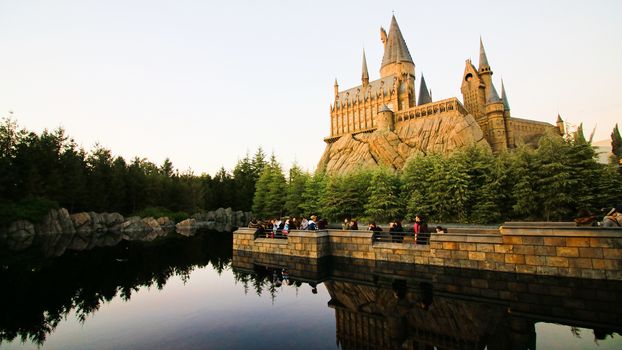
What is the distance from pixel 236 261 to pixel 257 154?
6906cm

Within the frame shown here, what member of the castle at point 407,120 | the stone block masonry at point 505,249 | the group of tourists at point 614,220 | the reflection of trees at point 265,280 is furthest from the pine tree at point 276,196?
the group of tourists at point 614,220

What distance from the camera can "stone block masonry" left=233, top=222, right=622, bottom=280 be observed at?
A: 12.4m

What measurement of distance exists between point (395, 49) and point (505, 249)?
9321cm

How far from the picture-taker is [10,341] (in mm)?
9055

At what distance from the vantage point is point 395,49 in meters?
96.5

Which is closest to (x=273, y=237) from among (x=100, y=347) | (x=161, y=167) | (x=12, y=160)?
(x=100, y=347)

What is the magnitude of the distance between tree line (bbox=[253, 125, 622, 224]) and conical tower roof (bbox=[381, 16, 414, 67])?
62192mm

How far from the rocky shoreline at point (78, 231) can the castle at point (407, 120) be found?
38637 mm

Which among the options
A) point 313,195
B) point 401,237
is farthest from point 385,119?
point 401,237

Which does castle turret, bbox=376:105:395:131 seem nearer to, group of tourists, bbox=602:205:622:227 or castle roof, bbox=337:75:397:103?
castle roof, bbox=337:75:397:103

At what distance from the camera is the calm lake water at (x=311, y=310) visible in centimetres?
870

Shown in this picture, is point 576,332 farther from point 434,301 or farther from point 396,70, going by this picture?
point 396,70

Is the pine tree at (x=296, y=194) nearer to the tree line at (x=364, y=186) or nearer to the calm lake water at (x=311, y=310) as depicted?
the tree line at (x=364, y=186)

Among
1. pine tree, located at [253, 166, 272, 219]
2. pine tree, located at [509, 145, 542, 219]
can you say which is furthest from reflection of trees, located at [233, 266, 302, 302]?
pine tree, located at [253, 166, 272, 219]
